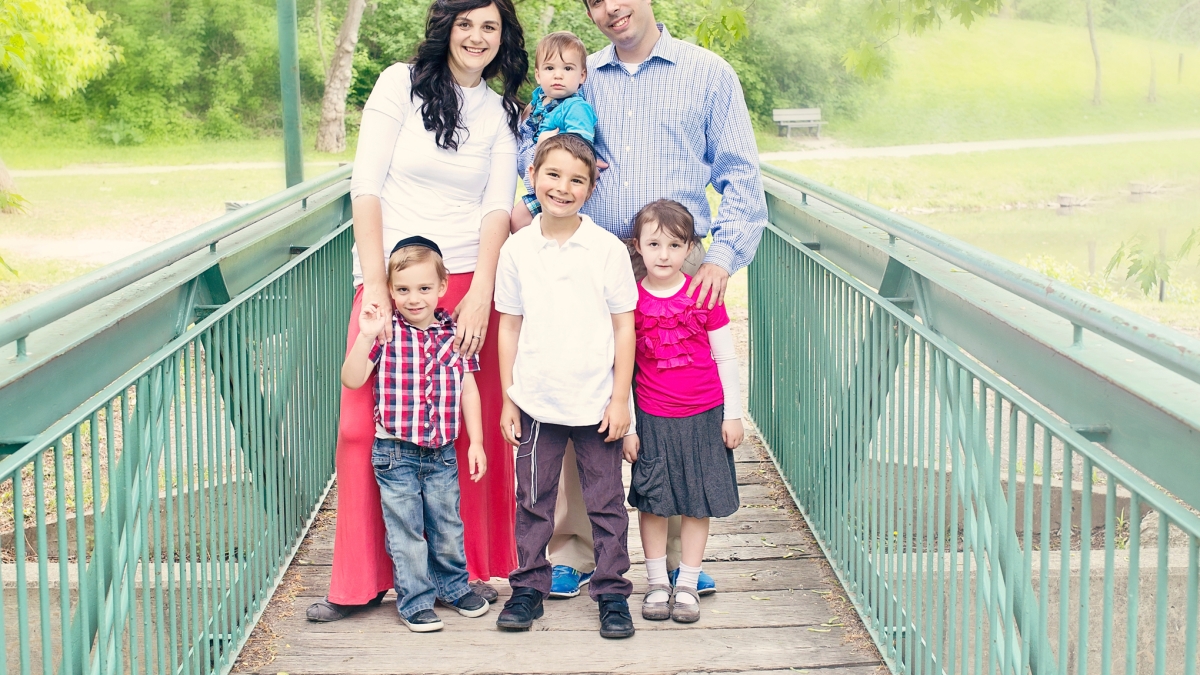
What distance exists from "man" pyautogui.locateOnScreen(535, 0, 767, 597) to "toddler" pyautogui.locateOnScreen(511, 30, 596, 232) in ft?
0.29

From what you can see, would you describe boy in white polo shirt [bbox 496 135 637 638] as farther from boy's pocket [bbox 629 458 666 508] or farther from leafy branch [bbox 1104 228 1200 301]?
leafy branch [bbox 1104 228 1200 301]

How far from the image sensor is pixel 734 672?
316 centimetres

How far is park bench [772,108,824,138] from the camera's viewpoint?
12609 millimetres

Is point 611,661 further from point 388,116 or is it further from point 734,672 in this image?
point 388,116

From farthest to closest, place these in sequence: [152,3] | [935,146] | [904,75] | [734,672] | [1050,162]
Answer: [935,146]
[1050,162]
[904,75]
[152,3]
[734,672]

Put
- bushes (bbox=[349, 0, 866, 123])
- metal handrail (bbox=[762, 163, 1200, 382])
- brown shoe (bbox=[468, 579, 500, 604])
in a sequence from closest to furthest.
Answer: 1. metal handrail (bbox=[762, 163, 1200, 382])
2. brown shoe (bbox=[468, 579, 500, 604])
3. bushes (bbox=[349, 0, 866, 123])

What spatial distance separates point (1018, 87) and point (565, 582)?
9430 millimetres

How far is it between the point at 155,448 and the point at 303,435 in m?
1.56

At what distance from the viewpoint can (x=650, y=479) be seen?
347 centimetres

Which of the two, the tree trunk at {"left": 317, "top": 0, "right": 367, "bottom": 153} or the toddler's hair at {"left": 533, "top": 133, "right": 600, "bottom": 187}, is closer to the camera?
the toddler's hair at {"left": 533, "top": 133, "right": 600, "bottom": 187}

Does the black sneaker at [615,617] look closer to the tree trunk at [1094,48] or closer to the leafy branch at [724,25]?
the leafy branch at [724,25]

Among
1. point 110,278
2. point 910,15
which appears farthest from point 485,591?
point 910,15

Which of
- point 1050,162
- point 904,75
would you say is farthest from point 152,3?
point 1050,162

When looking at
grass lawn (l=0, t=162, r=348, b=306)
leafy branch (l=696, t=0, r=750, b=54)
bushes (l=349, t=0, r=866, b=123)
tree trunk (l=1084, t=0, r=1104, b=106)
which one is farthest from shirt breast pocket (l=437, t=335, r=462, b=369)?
bushes (l=349, t=0, r=866, b=123)
